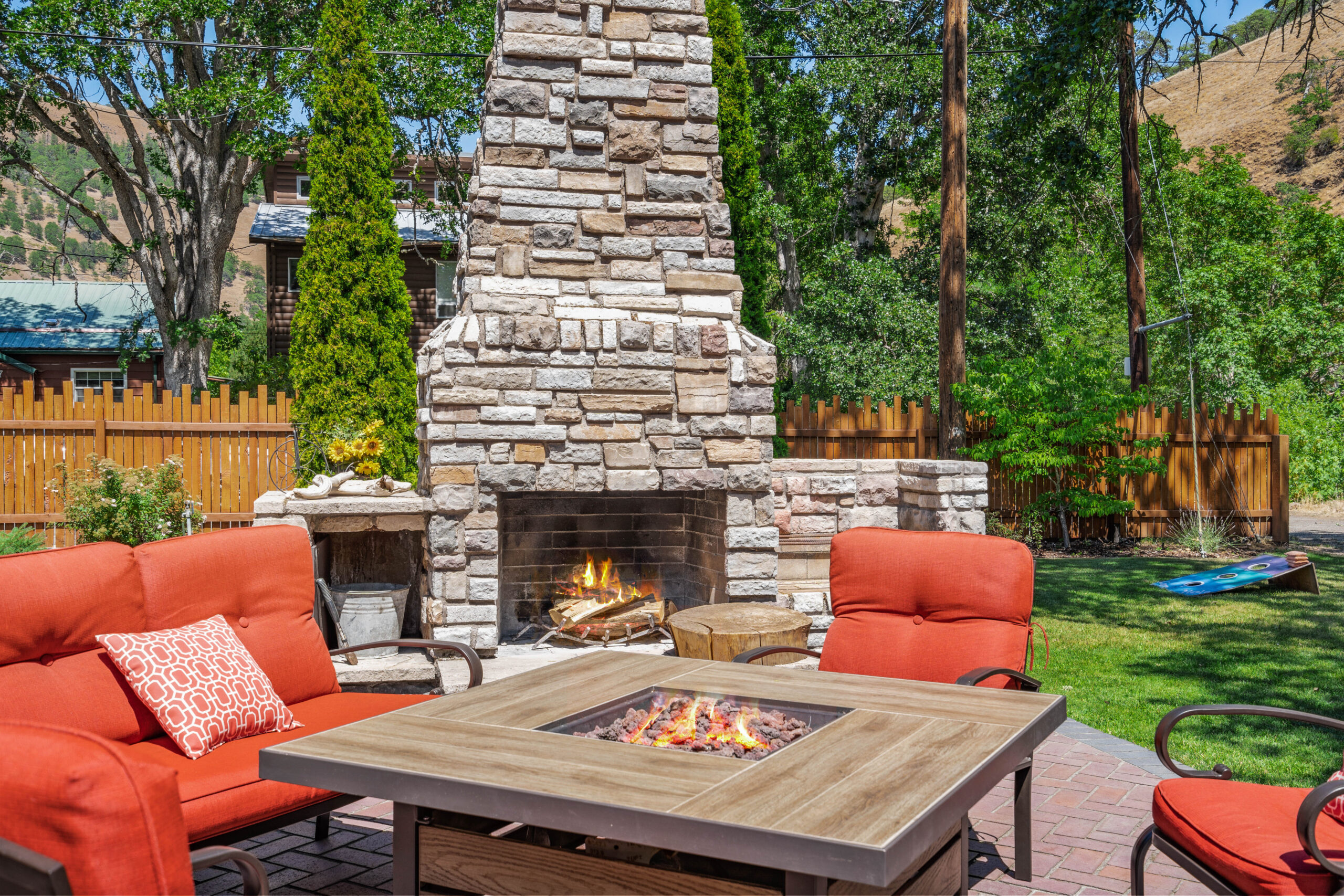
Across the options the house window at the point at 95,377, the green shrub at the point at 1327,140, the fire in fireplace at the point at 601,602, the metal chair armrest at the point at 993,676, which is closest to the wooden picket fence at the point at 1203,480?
the fire in fireplace at the point at 601,602

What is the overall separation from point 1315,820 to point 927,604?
5.62 ft

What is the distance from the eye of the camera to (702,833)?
1.76 m

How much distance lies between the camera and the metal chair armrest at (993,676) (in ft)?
10.6

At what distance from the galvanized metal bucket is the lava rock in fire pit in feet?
11.7

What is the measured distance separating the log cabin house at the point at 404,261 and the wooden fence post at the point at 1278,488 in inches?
531

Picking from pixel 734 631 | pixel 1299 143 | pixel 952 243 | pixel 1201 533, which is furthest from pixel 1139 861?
Answer: pixel 1299 143

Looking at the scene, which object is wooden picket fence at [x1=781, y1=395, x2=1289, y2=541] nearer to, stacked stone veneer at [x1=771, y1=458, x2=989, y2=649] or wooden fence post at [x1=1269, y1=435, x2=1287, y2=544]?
wooden fence post at [x1=1269, y1=435, x2=1287, y2=544]

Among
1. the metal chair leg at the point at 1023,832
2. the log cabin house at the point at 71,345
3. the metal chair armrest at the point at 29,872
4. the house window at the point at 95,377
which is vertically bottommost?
the metal chair leg at the point at 1023,832

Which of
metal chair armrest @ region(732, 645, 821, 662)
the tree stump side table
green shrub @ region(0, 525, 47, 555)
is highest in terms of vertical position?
green shrub @ region(0, 525, 47, 555)

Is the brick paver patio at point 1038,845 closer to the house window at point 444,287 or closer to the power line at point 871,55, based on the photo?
the power line at point 871,55

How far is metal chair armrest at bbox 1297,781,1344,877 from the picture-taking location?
6.66 feet

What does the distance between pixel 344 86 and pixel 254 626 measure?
30.9 ft

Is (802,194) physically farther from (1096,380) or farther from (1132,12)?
(1132,12)

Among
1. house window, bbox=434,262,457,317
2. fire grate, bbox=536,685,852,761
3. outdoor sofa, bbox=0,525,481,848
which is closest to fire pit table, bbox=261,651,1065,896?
fire grate, bbox=536,685,852,761
